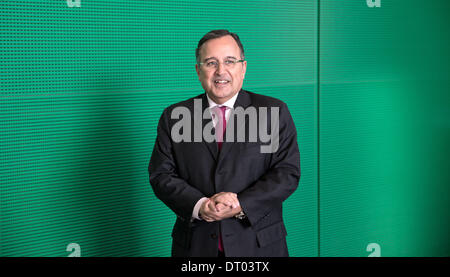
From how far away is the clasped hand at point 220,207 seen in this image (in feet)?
6.48

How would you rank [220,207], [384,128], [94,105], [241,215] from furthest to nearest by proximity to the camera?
[384,128], [94,105], [241,215], [220,207]

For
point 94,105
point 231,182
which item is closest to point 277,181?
point 231,182

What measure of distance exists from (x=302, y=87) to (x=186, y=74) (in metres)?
1.03

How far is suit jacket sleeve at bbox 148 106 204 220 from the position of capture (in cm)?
205

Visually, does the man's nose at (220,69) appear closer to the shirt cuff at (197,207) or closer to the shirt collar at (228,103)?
the shirt collar at (228,103)

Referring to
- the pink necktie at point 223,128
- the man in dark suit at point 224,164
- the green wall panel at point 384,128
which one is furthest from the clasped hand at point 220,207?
the green wall panel at point 384,128

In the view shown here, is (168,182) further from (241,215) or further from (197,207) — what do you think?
(241,215)

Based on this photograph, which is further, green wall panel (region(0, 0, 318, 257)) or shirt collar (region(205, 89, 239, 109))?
green wall panel (region(0, 0, 318, 257))

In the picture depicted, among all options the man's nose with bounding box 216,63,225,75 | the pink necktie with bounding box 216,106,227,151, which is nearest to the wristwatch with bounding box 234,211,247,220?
the pink necktie with bounding box 216,106,227,151

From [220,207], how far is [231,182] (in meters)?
0.16

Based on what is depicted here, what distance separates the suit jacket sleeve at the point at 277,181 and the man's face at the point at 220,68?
267 mm

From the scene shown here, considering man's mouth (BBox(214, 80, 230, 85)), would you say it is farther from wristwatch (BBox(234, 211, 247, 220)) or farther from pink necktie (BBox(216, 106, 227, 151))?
wristwatch (BBox(234, 211, 247, 220))

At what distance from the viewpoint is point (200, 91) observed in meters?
3.55
